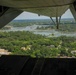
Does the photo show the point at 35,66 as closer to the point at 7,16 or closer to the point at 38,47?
the point at 7,16

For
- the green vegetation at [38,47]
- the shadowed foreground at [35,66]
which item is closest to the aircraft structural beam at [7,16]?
the shadowed foreground at [35,66]

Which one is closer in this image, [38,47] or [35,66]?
[35,66]

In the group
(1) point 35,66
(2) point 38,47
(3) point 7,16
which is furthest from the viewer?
(2) point 38,47

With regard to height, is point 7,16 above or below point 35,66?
above

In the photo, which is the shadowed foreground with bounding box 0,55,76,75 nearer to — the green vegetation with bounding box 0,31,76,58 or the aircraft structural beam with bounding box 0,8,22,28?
the aircraft structural beam with bounding box 0,8,22,28

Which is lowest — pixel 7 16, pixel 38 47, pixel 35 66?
pixel 38 47

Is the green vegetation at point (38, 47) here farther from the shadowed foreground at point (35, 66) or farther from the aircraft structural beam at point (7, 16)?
the shadowed foreground at point (35, 66)

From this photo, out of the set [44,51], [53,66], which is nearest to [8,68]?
[53,66]

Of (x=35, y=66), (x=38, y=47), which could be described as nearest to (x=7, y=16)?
(x=35, y=66)
